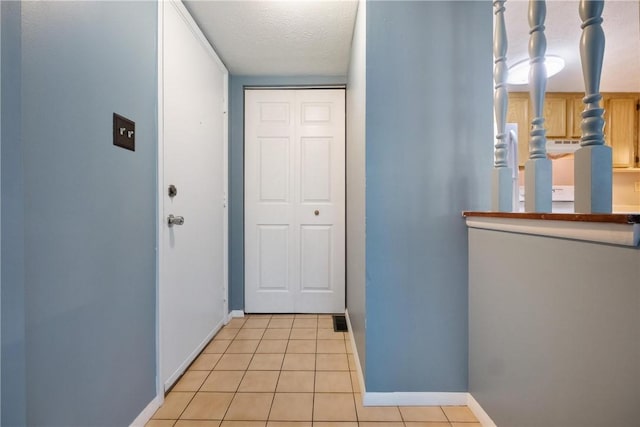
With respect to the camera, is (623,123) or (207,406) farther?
(623,123)

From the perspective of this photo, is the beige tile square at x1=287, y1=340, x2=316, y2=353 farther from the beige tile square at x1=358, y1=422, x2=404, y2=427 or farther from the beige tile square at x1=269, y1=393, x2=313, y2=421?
the beige tile square at x1=358, y1=422, x2=404, y2=427

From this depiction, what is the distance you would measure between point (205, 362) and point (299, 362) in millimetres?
597

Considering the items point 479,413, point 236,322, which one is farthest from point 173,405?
point 479,413

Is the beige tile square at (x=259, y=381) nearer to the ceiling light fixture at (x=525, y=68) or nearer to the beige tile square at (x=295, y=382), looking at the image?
the beige tile square at (x=295, y=382)

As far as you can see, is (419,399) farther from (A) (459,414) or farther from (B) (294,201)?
(B) (294,201)

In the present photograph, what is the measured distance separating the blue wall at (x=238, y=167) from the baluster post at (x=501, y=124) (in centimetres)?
164

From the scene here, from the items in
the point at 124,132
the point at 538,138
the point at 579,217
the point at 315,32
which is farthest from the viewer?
the point at 315,32

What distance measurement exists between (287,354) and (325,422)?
2.26 feet

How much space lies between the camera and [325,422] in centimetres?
133

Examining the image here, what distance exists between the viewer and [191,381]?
1.66m

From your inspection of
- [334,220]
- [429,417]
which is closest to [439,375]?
[429,417]

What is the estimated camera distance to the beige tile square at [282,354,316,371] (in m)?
1.80

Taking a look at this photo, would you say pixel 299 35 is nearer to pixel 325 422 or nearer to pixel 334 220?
pixel 334 220

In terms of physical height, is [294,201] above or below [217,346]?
above
